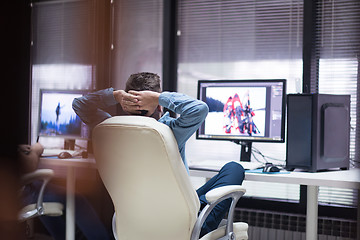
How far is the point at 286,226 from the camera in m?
2.46

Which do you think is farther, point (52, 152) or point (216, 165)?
point (216, 165)

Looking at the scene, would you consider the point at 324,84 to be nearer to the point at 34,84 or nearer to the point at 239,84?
the point at 239,84

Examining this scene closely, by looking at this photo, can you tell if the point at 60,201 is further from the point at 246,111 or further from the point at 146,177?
the point at 246,111

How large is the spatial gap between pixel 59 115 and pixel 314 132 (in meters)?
1.56

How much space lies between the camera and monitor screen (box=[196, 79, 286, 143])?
2.17 metres

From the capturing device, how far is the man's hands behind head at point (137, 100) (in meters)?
1.31

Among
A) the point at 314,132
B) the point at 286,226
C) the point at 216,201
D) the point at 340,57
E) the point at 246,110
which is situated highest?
the point at 340,57

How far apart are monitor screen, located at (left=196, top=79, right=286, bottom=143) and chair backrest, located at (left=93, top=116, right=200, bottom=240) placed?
2.93 feet

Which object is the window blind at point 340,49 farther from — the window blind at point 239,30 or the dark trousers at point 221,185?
the dark trousers at point 221,185

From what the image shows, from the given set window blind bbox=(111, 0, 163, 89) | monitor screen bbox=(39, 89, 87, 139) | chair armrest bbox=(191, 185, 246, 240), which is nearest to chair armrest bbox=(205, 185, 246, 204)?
chair armrest bbox=(191, 185, 246, 240)

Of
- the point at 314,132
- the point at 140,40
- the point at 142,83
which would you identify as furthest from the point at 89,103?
the point at 140,40

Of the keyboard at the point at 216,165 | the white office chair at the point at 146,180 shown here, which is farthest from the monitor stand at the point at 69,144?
the keyboard at the point at 216,165

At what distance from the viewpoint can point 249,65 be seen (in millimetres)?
2605

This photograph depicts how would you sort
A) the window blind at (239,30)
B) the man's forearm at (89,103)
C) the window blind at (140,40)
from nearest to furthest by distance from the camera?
the man's forearm at (89,103) < the window blind at (239,30) < the window blind at (140,40)
